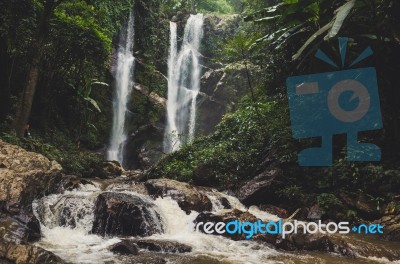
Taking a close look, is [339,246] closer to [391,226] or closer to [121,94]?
[391,226]

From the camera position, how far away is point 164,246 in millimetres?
5707

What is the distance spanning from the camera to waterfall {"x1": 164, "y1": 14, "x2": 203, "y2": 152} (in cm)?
2372

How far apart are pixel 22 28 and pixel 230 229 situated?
9795 millimetres

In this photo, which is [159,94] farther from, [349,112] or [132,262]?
[132,262]

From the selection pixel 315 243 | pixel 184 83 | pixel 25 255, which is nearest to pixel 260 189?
pixel 315 243

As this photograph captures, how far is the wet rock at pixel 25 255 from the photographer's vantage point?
4016mm

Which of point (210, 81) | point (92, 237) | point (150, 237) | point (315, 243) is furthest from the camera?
point (210, 81)

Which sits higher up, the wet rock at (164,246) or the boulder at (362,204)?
the boulder at (362,204)

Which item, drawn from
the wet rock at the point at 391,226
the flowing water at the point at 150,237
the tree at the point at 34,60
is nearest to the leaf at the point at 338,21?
the flowing water at the point at 150,237

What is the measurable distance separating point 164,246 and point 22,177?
10.6ft

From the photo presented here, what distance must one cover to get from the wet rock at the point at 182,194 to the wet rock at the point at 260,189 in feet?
4.57

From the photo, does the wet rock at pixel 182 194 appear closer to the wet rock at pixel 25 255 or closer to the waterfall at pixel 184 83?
the wet rock at pixel 25 255

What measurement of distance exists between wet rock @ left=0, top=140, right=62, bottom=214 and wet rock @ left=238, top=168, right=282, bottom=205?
4989 mm

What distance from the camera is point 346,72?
935 cm
